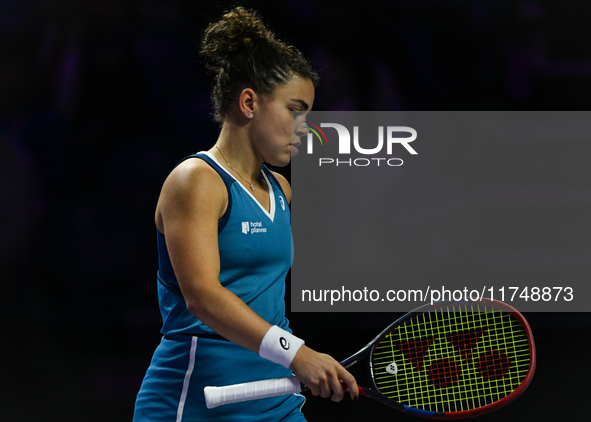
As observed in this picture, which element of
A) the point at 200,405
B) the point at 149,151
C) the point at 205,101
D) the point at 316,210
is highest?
the point at 205,101

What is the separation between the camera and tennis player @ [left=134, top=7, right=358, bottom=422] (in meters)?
1.24

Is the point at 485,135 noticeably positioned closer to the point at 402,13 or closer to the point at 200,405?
the point at 402,13

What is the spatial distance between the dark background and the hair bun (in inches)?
44.0

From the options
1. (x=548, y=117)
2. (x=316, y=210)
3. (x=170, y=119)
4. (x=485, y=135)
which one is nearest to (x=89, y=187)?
(x=170, y=119)

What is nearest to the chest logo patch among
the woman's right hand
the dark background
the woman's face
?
the woman's face

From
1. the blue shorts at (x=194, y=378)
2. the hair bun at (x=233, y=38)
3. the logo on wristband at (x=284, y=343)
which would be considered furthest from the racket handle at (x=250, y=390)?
the hair bun at (x=233, y=38)

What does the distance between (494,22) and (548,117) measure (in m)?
0.50

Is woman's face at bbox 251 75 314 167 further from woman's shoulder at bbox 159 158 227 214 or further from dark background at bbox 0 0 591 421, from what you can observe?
dark background at bbox 0 0 591 421

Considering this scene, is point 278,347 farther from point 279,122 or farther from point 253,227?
point 279,122

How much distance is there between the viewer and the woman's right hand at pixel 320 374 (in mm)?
1228

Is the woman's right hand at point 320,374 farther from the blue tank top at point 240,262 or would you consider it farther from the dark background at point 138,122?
the dark background at point 138,122

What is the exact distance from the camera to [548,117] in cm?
271

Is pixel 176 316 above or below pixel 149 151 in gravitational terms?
below

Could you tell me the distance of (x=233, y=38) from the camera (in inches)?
60.3
